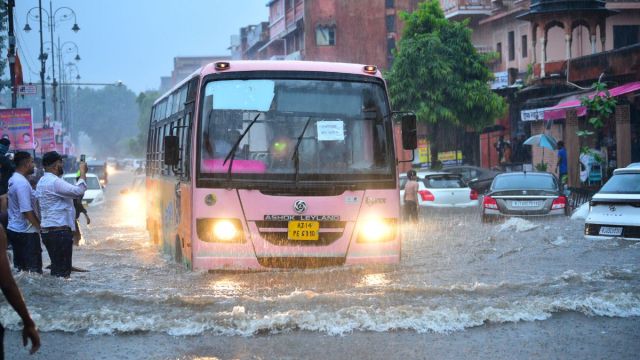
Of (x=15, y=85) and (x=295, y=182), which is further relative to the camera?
Answer: (x=15, y=85)

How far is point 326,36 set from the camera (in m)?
66.2

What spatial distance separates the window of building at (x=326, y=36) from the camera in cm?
6603

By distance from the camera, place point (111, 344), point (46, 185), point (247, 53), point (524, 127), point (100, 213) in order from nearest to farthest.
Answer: point (111, 344)
point (46, 185)
point (100, 213)
point (524, 127)
point (247, 53)

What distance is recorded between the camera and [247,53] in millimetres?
91750

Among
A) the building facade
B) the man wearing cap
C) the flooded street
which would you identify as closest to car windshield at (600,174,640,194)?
the flooded street

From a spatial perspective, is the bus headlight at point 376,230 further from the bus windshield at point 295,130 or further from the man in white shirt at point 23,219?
the man in white shirt at point 23,219

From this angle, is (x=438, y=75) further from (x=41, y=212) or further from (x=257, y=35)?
(x=257, y=35)

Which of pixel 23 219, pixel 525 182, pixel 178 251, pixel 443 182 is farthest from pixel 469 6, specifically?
pixel 23 219

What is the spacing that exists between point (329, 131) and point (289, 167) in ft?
2.13

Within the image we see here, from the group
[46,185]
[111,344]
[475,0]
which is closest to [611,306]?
[111,344]

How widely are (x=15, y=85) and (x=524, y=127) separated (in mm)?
22268

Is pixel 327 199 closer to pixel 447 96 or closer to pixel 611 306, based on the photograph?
pixel 611 306

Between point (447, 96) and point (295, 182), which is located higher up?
point (447, 96)

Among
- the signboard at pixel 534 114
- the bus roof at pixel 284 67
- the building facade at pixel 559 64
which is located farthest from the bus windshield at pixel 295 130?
the signboard at pixel 534 114
